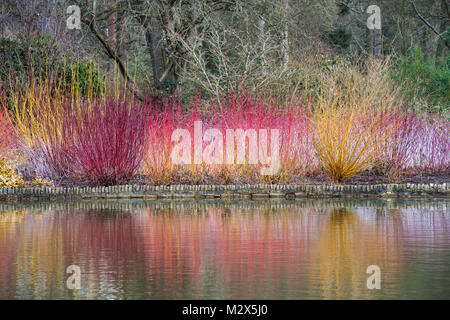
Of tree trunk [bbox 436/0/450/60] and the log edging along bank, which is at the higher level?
tree trunk [bbox 436/0/450/60]

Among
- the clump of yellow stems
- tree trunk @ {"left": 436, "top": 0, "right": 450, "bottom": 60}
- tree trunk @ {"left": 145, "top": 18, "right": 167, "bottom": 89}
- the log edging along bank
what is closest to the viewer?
the log edging along bank

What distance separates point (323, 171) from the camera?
13.8 meters

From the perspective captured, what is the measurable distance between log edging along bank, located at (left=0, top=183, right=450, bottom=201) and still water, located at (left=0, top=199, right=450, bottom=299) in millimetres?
1281

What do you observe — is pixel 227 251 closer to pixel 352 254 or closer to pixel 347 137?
pixel 352 254

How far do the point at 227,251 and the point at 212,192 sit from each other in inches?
218

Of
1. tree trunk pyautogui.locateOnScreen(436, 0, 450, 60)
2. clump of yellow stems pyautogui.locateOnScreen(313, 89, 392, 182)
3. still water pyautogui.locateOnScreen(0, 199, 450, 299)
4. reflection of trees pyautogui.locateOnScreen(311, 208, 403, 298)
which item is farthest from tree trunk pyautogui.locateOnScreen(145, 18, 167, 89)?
tree trunk pyautogui.locateOnScreen(436, 0, 450, 60)

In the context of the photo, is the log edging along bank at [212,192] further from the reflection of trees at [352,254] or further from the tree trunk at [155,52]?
the tree trunk at [155,52]

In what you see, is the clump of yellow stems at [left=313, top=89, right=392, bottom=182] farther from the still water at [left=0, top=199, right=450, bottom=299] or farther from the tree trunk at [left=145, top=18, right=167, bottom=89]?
the tree trunk at [left=145, top=18, right=167, bottom=89]

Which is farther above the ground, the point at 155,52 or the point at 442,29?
the point at 442,29

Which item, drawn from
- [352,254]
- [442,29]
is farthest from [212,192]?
[442,29]

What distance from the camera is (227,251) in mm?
7027

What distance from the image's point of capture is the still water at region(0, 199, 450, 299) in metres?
5.40
